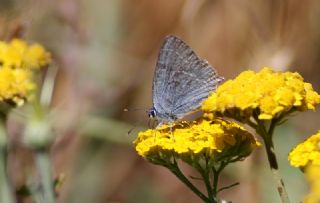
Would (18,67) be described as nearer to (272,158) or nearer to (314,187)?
(272,158)

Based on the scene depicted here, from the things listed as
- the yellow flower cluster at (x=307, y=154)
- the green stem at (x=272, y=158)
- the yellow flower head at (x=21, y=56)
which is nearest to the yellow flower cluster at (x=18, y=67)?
the yellow flower head at (x=21, y=56)

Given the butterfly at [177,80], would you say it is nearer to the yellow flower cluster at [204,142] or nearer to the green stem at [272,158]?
the yellow flower cluster at [204,142]

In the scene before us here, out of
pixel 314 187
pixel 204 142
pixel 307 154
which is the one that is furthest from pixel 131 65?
pixel 314 187

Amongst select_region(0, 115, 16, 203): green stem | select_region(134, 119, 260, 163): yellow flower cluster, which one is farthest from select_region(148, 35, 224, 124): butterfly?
select_region(0, 115, 16, 203): green stem

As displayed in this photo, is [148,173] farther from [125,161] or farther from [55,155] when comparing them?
[55,155]

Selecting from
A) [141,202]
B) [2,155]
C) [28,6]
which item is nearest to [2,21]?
[28,6]

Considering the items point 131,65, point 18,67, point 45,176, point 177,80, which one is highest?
point 131,65

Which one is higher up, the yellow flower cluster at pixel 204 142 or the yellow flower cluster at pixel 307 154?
the yellow flower cluster at pixel 204 142
